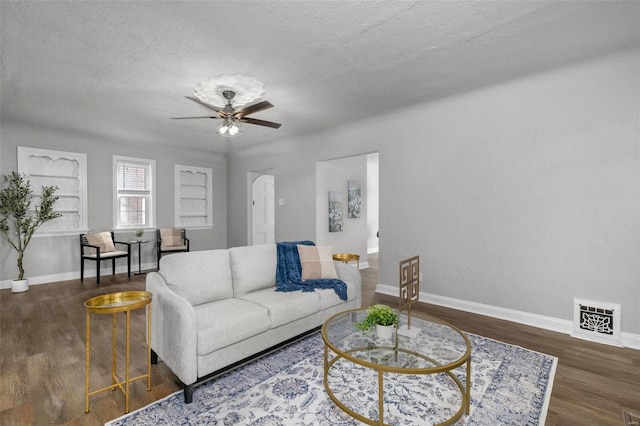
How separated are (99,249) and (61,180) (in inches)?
59.8

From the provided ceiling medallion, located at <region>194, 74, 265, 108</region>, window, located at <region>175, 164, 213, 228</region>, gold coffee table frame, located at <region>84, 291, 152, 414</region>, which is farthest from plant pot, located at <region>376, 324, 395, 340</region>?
window, located at <region>175, 164, 213, 228</region>

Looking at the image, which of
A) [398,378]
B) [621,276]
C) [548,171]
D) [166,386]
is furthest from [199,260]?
[621,276]

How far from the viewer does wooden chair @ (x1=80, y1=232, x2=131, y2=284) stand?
16.5 feet

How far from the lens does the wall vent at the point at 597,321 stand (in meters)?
2.78

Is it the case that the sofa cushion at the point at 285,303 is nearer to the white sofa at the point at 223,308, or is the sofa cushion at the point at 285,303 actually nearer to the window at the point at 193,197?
the white sofa at the point at 223,308

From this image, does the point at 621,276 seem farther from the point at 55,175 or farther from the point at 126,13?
the point at 55,175

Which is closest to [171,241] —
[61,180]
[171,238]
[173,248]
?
[171,238]

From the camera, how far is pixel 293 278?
3.12 meters

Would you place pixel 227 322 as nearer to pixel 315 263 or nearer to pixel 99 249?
pixel 315 263

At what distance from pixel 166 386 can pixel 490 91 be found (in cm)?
428

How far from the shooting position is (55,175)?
522 cm

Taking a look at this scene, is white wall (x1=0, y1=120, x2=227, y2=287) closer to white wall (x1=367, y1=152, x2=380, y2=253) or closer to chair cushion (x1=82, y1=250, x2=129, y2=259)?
chair cushion (x1=82, y1=250, x2=129, y2=259)

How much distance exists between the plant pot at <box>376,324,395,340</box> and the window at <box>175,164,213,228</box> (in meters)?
5.92

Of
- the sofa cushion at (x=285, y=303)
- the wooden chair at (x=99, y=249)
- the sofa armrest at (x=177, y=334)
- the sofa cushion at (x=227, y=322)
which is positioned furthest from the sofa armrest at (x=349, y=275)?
the wooden chair at (x=99, y=249)
